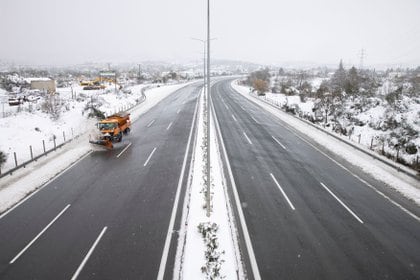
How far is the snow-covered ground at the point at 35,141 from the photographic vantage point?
15133 mm

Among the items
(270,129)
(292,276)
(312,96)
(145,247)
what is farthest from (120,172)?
(312,96)

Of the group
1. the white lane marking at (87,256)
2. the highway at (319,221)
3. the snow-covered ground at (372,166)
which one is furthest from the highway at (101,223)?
the snow-covered ground at (372,166)

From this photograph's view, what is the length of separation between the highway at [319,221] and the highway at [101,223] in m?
3.47

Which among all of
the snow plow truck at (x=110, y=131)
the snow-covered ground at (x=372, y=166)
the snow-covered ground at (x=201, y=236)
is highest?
the snow plow truck at (x=110, y=131)

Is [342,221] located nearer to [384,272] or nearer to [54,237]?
[384,272]

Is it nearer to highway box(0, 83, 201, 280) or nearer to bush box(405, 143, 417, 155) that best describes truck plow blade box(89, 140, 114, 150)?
highway box(0, 83, 201, 280)

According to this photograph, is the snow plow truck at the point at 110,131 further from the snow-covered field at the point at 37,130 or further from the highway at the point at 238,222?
the snow-covered field at the point at 37,130

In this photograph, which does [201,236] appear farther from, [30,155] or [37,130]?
[37,130]

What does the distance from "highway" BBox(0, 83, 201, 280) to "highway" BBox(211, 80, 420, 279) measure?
11.4ft

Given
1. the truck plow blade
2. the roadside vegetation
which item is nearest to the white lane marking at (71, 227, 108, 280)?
the truck plow blade

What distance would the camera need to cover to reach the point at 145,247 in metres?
10.1

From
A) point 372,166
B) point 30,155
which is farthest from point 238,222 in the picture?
point 30,155

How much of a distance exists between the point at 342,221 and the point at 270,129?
63.2 ft

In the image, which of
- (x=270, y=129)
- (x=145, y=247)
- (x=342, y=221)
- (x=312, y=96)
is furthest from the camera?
(x=312, y=96)
